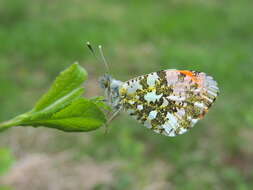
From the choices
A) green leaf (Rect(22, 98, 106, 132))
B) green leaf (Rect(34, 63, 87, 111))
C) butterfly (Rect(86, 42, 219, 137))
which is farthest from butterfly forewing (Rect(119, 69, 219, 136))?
green leaf (Rect(22, 98, 106, 132))

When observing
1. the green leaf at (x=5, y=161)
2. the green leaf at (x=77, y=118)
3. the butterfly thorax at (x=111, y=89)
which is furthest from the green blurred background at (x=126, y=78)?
the green leaf at (x=77, y=118)

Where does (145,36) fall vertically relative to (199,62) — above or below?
above

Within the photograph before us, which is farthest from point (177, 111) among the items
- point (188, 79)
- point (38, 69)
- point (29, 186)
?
point (38, 69)

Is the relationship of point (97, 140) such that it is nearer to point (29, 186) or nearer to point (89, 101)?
point (29, 186)

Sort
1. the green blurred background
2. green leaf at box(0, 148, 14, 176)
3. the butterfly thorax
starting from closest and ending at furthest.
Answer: the butterfly thorax → green leaf at box(0, 148, 14, 176) → the green blurred background

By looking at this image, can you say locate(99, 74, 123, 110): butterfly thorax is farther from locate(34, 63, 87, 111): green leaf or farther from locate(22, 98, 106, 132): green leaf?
locate(22, 98, 106, 132): green leaf

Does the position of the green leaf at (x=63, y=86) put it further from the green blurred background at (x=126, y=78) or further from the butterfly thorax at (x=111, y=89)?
the green blurred background at (x=126, y=78)

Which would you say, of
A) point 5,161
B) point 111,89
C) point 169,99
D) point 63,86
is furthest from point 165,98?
point 5,161
